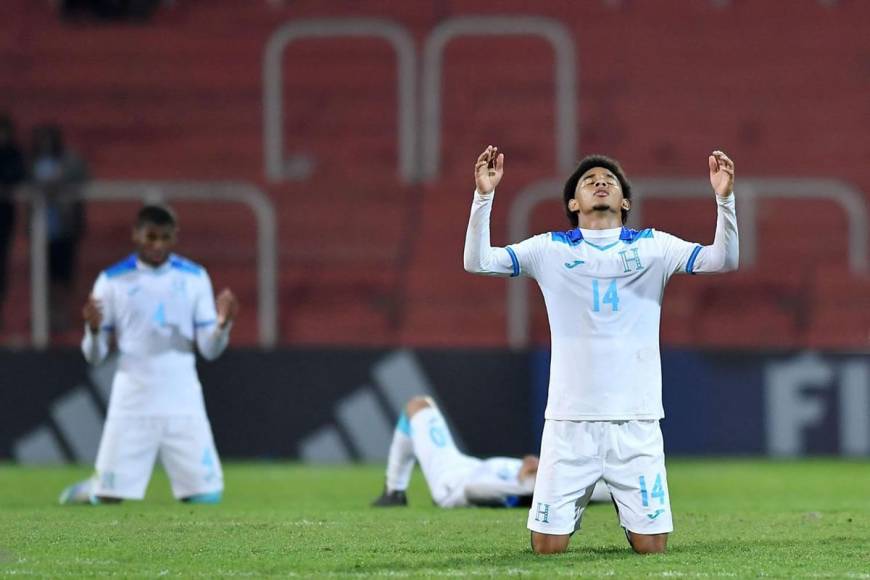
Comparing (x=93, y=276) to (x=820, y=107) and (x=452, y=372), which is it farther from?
(x=820, y=107)

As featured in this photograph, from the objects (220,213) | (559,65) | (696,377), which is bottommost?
(696,377)

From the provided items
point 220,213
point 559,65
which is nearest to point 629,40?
point 559,65

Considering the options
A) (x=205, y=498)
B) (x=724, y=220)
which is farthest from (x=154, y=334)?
(x=724, y=220)

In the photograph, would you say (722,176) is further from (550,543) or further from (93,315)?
(93,315)

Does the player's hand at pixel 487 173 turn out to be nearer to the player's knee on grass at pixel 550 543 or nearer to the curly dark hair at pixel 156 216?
the player's knee on grass at pixel 550 543

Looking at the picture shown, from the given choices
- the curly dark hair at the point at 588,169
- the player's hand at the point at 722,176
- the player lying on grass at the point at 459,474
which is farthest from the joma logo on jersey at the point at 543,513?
the player lying on grass at the point at 459,474

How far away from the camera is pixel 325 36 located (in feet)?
57.8

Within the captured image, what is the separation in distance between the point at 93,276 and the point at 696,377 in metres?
5.55

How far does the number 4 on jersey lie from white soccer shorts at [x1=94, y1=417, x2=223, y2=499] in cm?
354

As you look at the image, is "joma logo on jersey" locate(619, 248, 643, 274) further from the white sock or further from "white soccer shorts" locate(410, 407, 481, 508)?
the white sock

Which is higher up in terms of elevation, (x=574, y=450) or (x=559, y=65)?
(x=559, y=65)

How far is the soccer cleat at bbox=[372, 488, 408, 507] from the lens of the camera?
9.26m

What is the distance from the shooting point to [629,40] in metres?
17.7

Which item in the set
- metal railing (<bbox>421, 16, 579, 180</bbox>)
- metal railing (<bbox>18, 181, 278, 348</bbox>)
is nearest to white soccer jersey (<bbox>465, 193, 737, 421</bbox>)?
metal railing (<bbox>18, 181, 278, 348</bbox>)
